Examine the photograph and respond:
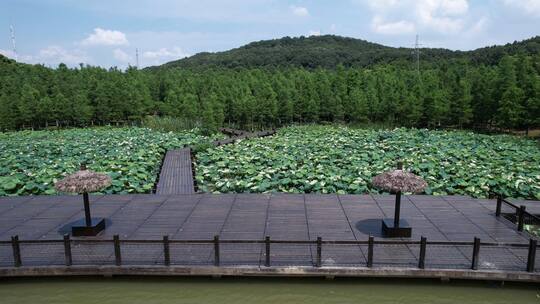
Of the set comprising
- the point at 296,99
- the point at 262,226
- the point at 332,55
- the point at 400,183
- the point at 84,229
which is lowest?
the point at 262,226

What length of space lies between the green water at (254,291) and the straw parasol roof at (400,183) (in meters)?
2.08

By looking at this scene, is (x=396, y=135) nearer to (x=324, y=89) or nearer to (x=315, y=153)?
(x=315, y=153)

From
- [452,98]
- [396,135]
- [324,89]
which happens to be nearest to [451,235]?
[396,135]

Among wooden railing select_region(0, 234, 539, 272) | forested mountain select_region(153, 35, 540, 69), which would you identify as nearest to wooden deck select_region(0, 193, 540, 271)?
wooden railing select_region(0, 234, 539, 272)

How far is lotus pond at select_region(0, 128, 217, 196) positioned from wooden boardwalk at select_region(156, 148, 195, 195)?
0.46 meters

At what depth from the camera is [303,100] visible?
44500mm

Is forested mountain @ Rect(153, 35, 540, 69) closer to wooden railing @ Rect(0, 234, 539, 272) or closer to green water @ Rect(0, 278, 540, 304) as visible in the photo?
wooden railing @ Rect(0, 234, 539, 272)

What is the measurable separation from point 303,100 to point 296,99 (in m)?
0.85

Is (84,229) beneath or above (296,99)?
beneath

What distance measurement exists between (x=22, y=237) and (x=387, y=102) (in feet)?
123

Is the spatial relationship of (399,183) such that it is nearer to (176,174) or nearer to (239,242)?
(239,242)

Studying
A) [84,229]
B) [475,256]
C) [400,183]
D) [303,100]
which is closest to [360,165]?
[400,183]

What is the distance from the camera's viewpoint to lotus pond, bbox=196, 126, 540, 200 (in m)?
14.3

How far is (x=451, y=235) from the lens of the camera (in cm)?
965
